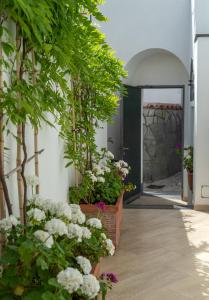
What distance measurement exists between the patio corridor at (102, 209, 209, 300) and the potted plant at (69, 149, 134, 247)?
0.34 m

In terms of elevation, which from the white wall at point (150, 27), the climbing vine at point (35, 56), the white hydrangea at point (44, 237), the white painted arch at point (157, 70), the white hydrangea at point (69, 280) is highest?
the white wall at point (150, 27)

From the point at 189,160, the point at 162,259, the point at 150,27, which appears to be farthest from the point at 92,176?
the point at 150,27

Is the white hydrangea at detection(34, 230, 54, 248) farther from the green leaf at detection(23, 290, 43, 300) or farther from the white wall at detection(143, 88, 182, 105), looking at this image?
the white wall at detection(143, 88, 182, 105)

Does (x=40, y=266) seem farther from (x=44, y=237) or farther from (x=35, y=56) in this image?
(x=35, y=56)

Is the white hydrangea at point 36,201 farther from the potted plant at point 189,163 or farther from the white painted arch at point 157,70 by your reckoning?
the white painted arch at point 157,70

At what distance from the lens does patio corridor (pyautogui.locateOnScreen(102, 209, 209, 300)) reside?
3.46m

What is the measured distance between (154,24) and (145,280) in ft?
15.8

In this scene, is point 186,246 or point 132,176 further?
point 132,176

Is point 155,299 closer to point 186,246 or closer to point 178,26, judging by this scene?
point 186,246

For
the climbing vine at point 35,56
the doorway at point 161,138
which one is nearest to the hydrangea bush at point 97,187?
the climbing vine at point 35,56

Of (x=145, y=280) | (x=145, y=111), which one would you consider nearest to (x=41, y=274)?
(x=145, y=280)

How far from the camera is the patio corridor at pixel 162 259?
136 inches

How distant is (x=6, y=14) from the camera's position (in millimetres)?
2086

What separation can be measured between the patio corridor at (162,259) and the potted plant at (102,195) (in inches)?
13.4
